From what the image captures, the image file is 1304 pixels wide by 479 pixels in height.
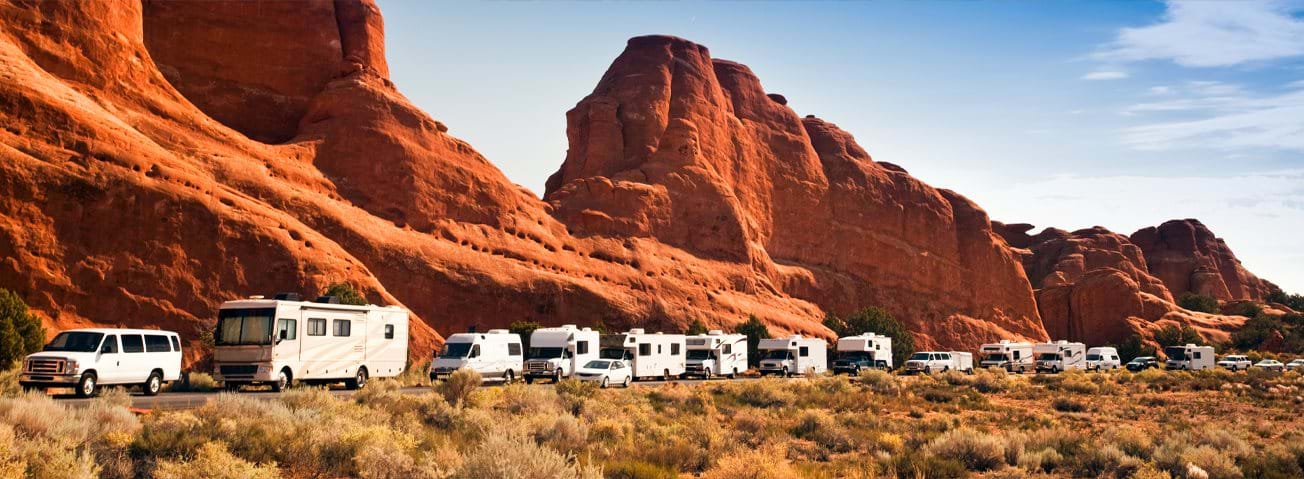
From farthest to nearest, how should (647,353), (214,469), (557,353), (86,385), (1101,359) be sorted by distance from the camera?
1. (1101,359)
2. (647,353)
3. (557,353)
4. (86,385)
5. (214,469)

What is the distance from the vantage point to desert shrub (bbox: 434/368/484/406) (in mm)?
23125

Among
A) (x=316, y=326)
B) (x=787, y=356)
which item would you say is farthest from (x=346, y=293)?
(x=787, y=356)

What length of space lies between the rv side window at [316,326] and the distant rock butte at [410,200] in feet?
43.5

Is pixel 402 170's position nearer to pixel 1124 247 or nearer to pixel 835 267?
pixel 835 267

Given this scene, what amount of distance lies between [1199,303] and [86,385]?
466ft

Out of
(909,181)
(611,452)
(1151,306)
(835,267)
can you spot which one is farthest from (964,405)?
(1151,306)

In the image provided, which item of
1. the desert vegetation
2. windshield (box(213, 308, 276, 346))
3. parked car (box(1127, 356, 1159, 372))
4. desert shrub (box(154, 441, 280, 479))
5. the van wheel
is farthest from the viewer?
parked car (box(1127, 356, 1159, 372))

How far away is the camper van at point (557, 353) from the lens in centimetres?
3809

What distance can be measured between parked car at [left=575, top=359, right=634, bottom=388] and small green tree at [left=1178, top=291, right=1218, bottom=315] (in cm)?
11730

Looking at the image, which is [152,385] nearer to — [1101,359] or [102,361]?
[102,361]

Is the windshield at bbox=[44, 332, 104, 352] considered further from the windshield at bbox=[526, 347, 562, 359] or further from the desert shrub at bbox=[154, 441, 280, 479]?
the windshield at bbox=[526, 347, 562, 359]

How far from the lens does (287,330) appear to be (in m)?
28.0

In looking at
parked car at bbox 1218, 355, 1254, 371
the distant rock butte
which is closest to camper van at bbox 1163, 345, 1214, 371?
parked car at bbox 1218, 355, 1254, 371

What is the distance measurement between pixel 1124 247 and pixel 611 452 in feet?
451
